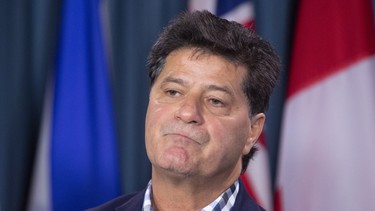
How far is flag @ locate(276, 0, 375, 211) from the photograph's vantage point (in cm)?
179

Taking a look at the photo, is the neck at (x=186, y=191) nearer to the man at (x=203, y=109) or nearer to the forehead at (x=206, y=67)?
the man at (x=203, y=109)

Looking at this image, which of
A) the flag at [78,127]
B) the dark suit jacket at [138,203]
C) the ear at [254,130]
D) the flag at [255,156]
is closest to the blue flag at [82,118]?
the flag at [78,127]

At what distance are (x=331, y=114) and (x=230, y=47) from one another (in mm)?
441

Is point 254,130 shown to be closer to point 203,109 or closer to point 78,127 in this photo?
point 203,109

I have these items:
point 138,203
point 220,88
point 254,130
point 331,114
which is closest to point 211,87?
point 220,88

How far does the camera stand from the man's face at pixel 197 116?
4.79 feet

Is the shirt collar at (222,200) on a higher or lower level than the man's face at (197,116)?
lower

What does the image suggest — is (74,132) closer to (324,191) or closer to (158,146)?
(158,146)

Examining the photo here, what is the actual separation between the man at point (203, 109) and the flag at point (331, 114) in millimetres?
244

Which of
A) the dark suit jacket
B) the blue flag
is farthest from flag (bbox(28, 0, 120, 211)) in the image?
the dark suit jacket

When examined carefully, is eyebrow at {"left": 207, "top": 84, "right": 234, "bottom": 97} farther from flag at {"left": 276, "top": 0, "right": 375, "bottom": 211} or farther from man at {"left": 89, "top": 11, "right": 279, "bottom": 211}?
flag at {"left": 276, "top": 0, "right": 375, "bottom": 211}

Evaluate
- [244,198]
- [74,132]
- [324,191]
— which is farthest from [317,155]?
[74,132]

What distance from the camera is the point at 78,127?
6.16 feet

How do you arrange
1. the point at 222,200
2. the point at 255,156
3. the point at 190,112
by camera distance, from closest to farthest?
1. the point at 190,112
2. the point at 222,200
3. the point at 255,156
